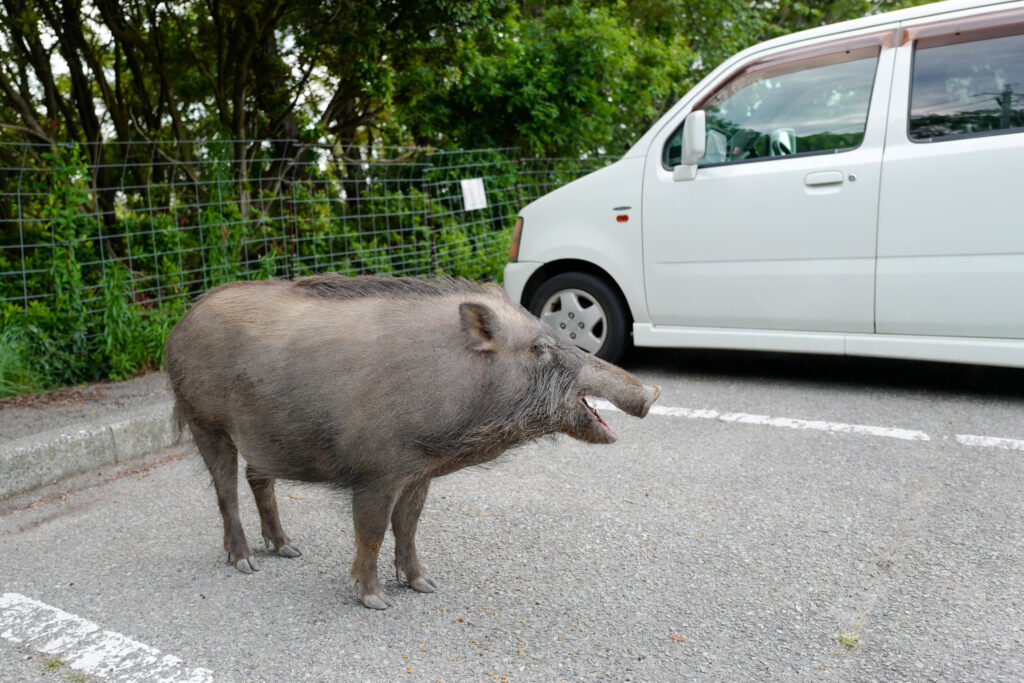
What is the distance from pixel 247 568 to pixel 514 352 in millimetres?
1415

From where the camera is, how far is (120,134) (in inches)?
325

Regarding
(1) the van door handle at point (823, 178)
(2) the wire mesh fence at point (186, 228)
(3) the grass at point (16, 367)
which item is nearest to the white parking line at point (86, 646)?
(3) the grass at point (16, 367)

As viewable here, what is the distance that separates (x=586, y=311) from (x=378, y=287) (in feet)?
11.2

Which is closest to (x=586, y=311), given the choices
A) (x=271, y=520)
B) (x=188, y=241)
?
(x=188, y=241)

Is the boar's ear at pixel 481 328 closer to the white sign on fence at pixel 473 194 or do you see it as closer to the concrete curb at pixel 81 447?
the concrete curb at pixel 81 447

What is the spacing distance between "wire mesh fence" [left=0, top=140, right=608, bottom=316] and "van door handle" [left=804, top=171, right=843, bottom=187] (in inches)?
160

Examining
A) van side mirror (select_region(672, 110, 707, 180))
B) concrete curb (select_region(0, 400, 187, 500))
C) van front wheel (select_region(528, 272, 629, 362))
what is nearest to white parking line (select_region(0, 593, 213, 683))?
concrete curb (select_region(0, 400, 187, 500))

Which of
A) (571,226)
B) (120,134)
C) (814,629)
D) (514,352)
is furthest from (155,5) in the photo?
(814,629)

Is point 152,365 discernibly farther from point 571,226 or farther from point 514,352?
point 514,352

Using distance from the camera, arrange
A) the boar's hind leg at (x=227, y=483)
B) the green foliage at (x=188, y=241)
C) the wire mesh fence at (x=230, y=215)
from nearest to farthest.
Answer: the boar's hind leg at (x=227, y=483), the green foliage at (x=188, y=241), the wire mesh fence at (x=230, y=215)

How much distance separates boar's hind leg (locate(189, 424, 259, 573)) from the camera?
11.3 ft

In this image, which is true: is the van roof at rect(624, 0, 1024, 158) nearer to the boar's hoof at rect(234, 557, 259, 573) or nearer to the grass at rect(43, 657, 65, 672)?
the boar's hoof at rect(234, 557, 259, 573)

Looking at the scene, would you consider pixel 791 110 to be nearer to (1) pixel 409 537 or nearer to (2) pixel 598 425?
(2) pixel 598 425

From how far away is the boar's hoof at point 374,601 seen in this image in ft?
10.3
